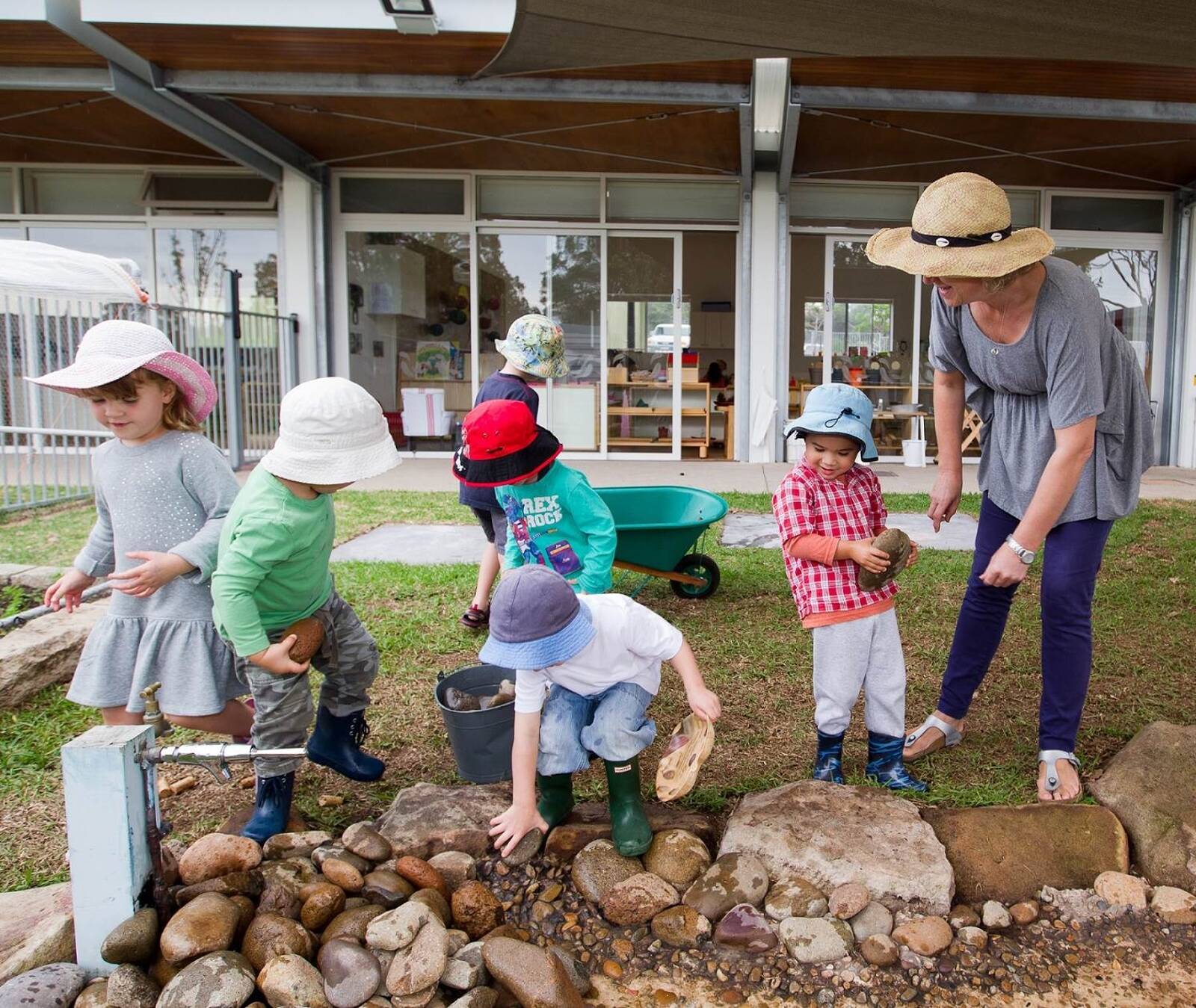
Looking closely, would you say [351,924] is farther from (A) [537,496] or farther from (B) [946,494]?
(B) [946,494]

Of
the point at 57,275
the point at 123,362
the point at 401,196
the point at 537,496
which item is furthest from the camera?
the point at 401,196

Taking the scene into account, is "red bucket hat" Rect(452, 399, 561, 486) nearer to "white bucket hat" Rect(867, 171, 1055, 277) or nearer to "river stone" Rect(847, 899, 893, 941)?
"white bucket hat" Rect(867, 171, 1055, 277)

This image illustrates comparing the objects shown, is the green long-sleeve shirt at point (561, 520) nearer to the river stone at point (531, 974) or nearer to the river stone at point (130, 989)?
the river stone at point (531, 974)

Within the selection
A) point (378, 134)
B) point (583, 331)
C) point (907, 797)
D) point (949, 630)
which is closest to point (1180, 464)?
point (583, 331)

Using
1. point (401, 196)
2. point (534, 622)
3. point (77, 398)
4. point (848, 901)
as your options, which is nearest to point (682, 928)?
point (848, 901)

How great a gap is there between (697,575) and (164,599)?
8.97 feet

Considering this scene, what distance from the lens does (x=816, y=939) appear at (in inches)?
78.9

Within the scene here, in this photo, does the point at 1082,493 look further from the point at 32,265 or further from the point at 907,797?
the point at 32,265

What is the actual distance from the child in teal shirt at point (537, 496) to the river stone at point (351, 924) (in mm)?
1171

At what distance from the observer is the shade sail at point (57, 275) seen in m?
6.83

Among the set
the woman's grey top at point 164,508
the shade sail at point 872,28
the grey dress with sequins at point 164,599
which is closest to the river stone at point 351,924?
the grey dress with sequins at point 164,599

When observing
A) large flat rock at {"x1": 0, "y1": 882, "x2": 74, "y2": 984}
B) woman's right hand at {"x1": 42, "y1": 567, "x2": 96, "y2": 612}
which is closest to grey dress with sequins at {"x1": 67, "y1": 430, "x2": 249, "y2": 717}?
woman's right hand at {"x1": 42, "y1": 567, "x2": 96, "y2": 612}

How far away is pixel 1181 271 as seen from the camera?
10664 millimetres

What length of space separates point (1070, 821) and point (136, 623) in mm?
2431
